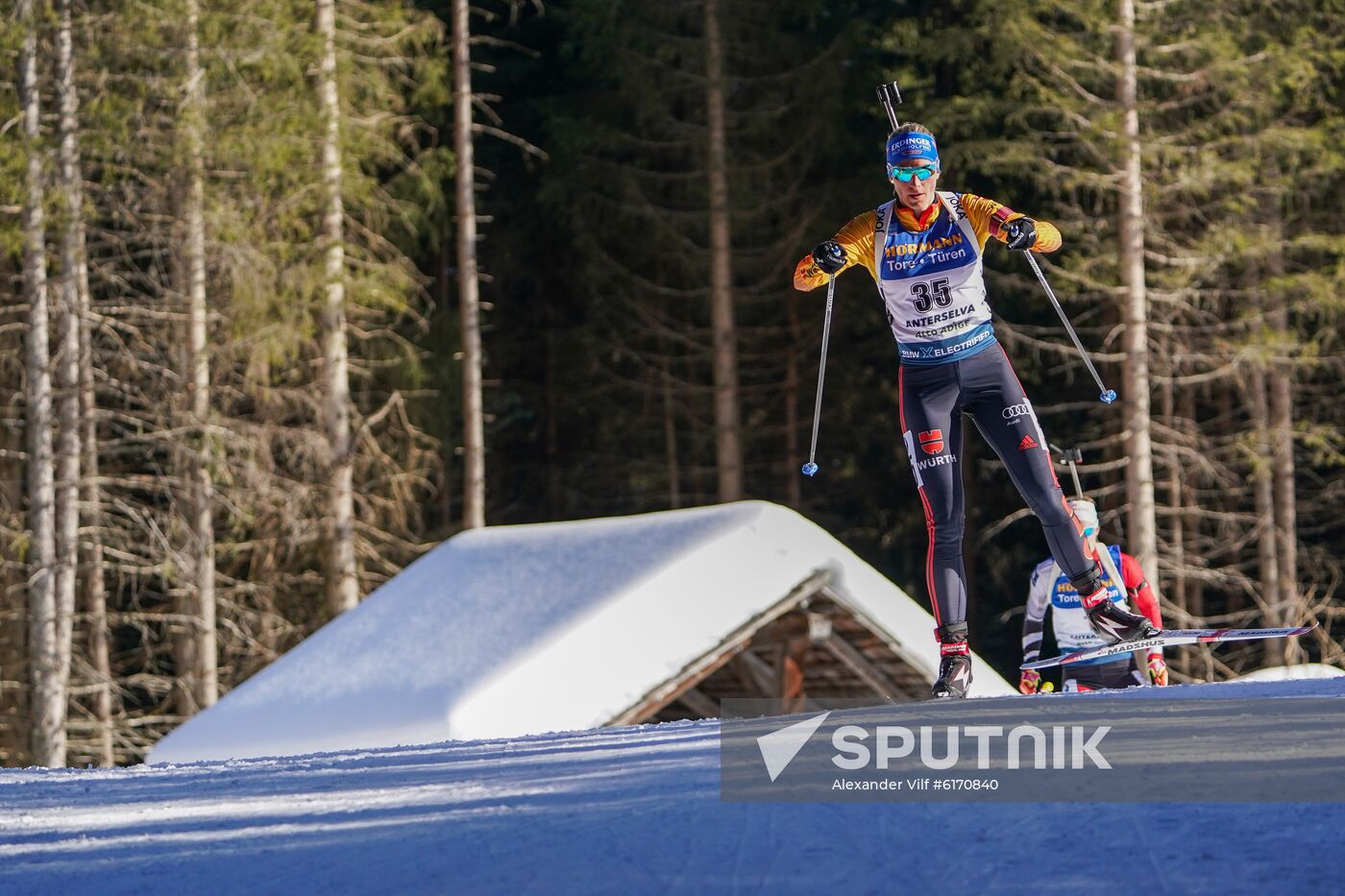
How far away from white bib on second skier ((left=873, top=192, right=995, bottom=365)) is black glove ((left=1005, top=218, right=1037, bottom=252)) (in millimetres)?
152

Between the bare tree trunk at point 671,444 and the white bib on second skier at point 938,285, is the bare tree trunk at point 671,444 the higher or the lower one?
the lower one

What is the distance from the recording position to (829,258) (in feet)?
22.8

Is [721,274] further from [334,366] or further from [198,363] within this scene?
[198,363]

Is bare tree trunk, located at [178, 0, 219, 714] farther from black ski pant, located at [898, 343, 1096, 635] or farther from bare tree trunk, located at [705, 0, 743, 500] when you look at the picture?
black ski pant, located at [898, 343, 1096, 635]

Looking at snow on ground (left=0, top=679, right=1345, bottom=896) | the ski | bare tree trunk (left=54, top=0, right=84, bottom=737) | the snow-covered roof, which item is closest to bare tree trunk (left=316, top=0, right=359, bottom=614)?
bare tree trunk (left=54, top=0, right=84, bottom=737)

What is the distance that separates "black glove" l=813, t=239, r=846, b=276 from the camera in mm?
6941

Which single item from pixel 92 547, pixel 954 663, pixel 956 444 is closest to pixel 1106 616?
pixel 954 663

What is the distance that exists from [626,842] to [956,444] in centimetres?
374

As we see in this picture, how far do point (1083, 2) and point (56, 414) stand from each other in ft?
42.5

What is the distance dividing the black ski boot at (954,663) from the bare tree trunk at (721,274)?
1782 cm

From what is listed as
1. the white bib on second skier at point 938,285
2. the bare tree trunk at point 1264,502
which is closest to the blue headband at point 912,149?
the white bib on second skier at point 938,285

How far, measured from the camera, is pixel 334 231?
69.9 ft

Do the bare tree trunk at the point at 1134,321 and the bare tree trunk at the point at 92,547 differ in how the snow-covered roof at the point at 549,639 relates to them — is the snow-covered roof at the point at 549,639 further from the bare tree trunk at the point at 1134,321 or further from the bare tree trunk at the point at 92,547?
the bare tree trunk at the point at 1134,321

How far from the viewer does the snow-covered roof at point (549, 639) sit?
1035 centimetres
